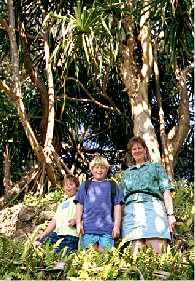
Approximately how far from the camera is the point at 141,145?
3.68 metres

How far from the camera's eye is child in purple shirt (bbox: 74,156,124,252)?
3506 millimetres

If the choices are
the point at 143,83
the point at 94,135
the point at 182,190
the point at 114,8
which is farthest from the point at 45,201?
the point at 94,135

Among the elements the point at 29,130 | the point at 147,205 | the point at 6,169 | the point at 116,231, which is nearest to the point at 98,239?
the point at 116,231

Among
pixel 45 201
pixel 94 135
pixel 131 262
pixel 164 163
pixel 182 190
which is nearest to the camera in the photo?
pixel 131 262

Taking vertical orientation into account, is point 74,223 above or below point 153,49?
below

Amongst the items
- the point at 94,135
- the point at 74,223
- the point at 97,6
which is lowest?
the point at 74,223

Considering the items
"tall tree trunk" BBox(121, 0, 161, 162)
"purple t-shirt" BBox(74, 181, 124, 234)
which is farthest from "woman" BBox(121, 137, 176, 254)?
"tall tree trunk" BBox(121, 0, 161, 162)

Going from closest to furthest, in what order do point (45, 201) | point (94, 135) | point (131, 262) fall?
point (131, 262) → point (45, 201) → point (94, 135)

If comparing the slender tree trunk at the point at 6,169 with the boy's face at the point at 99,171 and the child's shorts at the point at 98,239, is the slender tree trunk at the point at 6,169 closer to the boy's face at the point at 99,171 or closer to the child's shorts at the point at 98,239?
the boy's face at the point at 99,171

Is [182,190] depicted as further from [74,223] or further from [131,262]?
[131,262]

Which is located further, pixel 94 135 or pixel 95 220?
pixel 94 135

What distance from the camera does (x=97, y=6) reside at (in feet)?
21.2

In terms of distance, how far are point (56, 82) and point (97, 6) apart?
2132mm

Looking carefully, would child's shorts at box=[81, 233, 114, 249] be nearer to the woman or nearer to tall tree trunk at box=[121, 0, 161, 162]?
the woman
